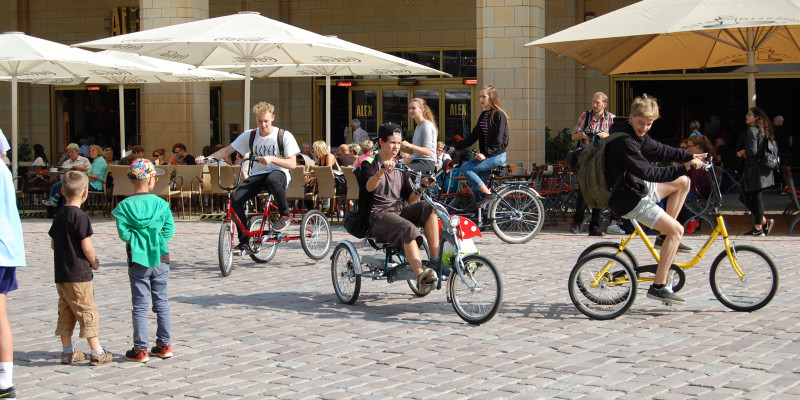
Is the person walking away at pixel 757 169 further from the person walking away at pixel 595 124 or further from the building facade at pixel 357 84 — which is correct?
the building facade at pixel 357 84

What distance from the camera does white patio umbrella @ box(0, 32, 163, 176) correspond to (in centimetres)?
1455

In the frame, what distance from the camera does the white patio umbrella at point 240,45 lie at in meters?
12.7

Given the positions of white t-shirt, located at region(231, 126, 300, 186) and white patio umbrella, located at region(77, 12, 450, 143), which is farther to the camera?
white patio umbrella, located at region(77, 12, 450, 143)

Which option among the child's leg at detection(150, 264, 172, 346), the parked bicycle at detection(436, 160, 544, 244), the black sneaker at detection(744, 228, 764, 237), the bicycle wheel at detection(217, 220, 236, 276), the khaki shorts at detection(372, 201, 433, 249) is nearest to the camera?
the child's leg at detection(150, 264, 172, 346)

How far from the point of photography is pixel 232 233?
33.0 ft

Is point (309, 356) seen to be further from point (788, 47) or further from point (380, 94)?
point (380, 94)

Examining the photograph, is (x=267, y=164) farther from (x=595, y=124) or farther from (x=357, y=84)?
(x=357, y=84)

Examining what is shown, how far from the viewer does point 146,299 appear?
6414 mm

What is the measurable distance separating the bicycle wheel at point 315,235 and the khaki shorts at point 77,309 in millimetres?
4545

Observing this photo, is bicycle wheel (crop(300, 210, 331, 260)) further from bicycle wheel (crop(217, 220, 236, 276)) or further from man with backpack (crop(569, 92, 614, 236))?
man with backpack (crop(569, 92, 614, 236))

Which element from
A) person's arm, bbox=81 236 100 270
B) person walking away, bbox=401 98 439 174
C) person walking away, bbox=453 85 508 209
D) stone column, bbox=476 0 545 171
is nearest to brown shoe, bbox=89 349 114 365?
person's arm, bbox=81 236 100 270

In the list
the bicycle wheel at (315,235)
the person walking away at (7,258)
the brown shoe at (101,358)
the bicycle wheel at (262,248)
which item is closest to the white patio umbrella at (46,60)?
the bicycle wheel at (262,248)

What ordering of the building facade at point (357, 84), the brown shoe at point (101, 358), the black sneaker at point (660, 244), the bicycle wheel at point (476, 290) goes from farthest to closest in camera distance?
the building facade at point (357, 84)
the black sneaker at point (660, 244)
the bicycle wheel at point (476, 290)
the brown shoe at point (101, 358)

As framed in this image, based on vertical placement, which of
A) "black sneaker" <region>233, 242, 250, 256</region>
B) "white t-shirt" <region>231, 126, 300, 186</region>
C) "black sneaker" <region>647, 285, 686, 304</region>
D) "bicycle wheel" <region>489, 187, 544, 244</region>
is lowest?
"black sneaker" <region>647, 285, 686, 304</region>
